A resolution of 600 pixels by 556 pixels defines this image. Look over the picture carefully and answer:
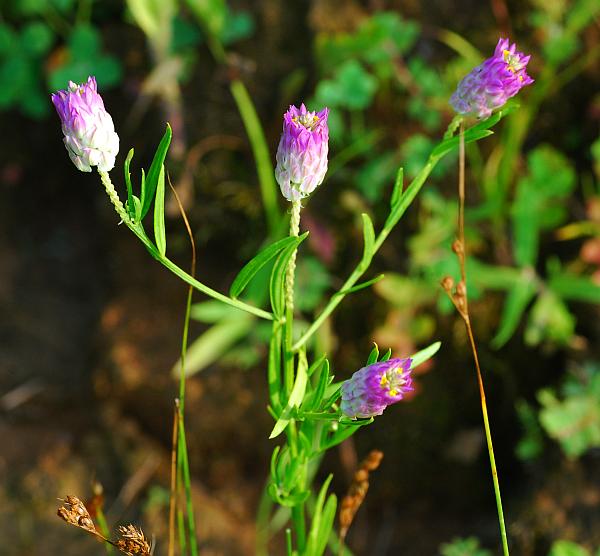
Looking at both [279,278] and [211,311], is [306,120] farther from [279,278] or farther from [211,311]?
[211,311]

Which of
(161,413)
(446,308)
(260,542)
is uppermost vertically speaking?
(446,308)

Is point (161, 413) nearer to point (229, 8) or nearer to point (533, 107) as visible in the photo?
point (229, 8)

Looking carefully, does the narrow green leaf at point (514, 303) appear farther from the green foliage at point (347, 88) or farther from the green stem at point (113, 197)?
the green stem at point (113, 197)

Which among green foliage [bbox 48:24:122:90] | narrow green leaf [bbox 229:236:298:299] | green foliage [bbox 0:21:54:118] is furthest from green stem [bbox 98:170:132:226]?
green foliage [bbox 0:21:54:118]

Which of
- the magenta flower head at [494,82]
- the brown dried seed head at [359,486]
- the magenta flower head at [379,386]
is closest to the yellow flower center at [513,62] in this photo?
the magenta flower head at [494,82]

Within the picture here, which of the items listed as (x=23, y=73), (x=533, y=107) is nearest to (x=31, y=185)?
(x=23, y=73)

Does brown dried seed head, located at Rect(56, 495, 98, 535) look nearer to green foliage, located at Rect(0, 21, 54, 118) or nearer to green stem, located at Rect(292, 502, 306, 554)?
green stem, located at Rect(292, 502, 306, 554)
